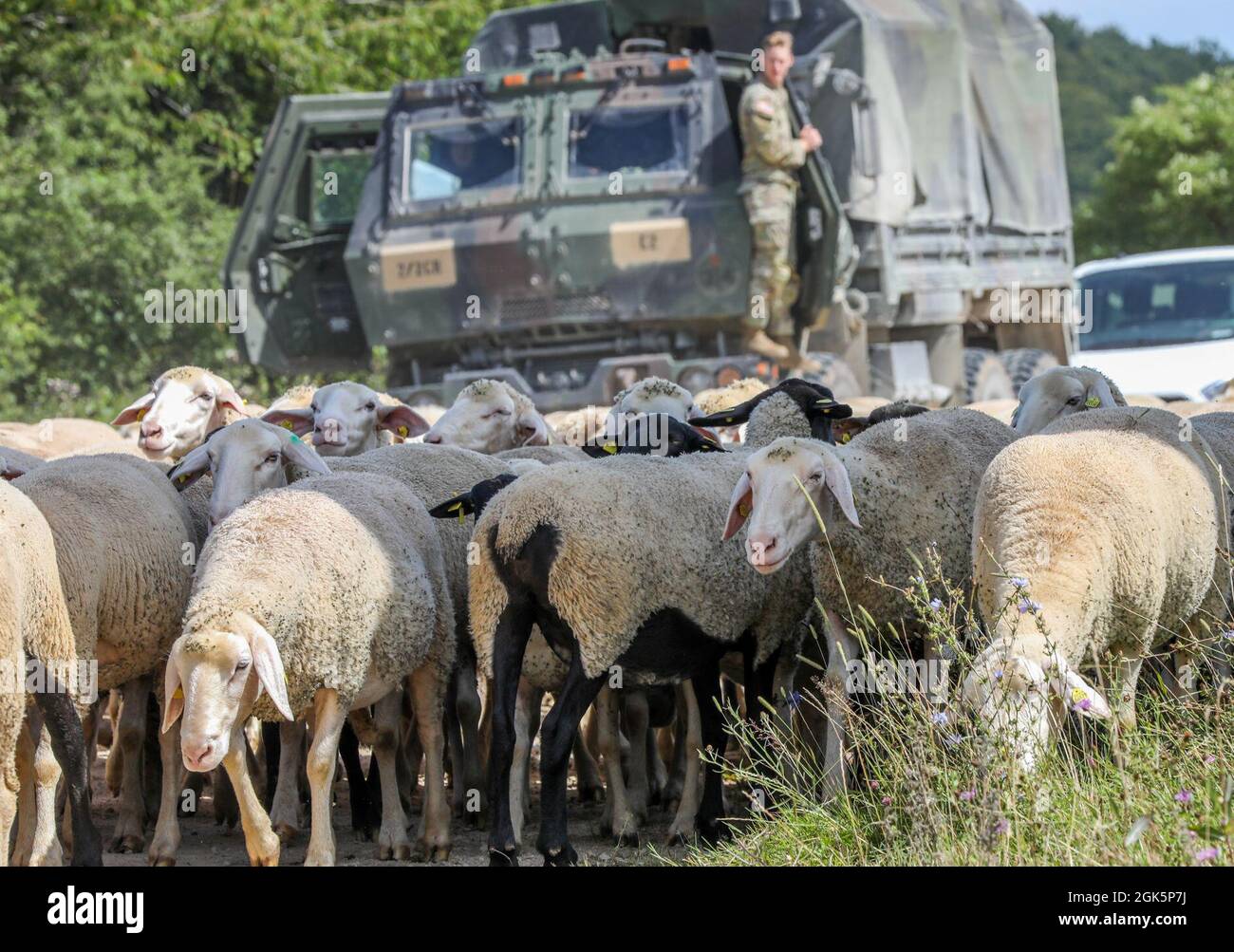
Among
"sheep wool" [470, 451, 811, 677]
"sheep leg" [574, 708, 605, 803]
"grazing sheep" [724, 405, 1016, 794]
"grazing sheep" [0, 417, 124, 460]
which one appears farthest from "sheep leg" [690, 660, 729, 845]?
"grazing sheep" [0, 417, 124, 460]

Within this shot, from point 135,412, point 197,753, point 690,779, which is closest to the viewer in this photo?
point 197,753

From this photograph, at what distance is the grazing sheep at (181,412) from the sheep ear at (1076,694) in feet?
14.5

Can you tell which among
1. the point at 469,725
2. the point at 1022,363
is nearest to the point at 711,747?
the point at 469,725

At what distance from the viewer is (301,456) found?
689 cm

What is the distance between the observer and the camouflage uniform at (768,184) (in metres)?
12.5

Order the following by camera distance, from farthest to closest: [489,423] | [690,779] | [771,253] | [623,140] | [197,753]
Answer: [623,140]
[771,253]
[489,423]
[690,779]
[197,753]

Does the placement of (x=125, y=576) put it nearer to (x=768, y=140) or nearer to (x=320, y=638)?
(x=320, y=638)

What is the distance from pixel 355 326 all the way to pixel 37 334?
219 inches

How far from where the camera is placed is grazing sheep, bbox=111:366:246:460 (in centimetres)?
811

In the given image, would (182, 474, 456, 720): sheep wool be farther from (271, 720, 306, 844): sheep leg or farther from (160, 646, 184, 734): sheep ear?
(271, 720, 306, 844): sheep leg

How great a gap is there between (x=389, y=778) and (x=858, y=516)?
1915 mm

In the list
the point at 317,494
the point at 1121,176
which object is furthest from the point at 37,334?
the point at 1121,176

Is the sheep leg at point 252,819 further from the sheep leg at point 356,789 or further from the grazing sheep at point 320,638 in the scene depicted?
the sheep leg at point 356,789

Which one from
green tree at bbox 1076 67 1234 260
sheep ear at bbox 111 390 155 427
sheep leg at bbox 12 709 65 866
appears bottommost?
sheep leg at bbox 12 709 65 866
